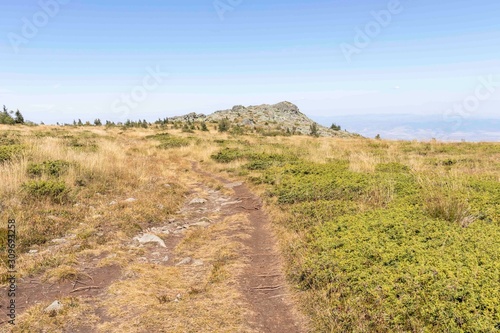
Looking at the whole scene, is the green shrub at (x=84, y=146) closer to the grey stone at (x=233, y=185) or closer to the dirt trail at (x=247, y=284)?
the grey stone at (x=233, y=185)

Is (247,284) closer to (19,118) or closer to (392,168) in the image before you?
(392,168)

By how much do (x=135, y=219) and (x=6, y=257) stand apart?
355 cm

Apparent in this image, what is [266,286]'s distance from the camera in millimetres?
6375

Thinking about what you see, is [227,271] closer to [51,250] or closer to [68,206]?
[51,250]

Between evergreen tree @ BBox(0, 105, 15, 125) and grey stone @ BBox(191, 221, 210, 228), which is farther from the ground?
evergreen tree @ BBox(0, 105, 15, 125)

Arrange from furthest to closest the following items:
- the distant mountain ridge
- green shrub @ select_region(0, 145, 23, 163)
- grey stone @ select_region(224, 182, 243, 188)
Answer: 1. the distant mountain ridge
2. grey stone @ select_region(224, 182, 243, 188)
3. green shrub @ select_region(0, 145, 23, 163)

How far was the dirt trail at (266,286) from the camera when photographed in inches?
203

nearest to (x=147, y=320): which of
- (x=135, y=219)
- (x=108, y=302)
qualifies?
(x=108, y=302)

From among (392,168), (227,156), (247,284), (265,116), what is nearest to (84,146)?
(227,156)

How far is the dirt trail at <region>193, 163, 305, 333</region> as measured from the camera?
16.9ft

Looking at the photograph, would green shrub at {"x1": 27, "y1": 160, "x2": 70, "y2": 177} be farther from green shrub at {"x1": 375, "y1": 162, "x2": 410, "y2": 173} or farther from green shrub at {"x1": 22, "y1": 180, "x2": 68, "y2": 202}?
green shrub at {"x1": 375, "y1": 162, "x2": 410, "y2": 173}

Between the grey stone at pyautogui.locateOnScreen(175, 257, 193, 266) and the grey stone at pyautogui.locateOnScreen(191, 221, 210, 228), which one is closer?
the grey stone at pyautogui.locateOnScreen(175, 257, 193, 266)

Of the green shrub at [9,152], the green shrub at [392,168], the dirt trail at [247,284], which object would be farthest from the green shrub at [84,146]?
the green shrub at [392,168]

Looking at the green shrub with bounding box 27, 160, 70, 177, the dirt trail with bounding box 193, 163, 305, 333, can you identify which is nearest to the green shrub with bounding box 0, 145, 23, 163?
the green shrub with bounding box 27, 160, 70, 177
